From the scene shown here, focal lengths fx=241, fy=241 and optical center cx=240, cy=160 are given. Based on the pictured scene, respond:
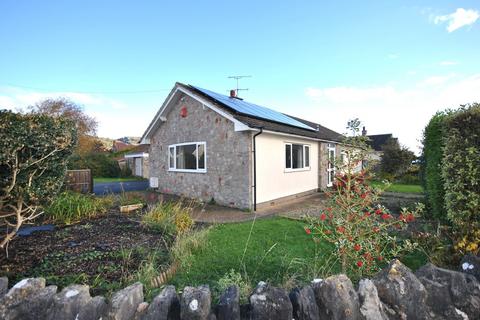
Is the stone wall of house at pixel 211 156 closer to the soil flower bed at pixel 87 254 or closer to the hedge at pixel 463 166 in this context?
the soil flower bed at pixel 87 254

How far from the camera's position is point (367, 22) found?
8711 millimetres

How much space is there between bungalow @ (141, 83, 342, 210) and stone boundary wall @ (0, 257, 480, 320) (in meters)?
6.95

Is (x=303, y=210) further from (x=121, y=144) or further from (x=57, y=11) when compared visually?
(x=121, y=144)

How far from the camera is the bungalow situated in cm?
955

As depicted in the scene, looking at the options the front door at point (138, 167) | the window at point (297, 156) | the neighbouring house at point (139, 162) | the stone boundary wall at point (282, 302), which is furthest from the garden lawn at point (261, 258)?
the front door at point (138, 167)

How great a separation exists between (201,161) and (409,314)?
32.4 feet

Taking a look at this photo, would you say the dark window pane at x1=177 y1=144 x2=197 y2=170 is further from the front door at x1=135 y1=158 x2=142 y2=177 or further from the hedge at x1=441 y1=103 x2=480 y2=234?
the front door at x1=135 y1=158 x2=142 y2=177

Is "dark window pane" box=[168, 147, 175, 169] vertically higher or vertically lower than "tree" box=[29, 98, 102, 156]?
lower

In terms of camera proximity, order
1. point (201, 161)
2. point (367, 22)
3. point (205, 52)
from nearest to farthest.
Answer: point (367, 22), point (201, 161), point (205, 52)

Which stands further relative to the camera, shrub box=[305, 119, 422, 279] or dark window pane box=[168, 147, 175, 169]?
dark window pane box=[168, 147, 175, 169]

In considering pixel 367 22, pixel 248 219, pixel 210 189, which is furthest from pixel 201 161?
pixel 367 22

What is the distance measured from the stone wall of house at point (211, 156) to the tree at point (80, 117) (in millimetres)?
22288

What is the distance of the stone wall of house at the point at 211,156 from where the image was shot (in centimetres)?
955

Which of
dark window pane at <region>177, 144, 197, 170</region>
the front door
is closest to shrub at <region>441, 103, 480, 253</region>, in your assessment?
dark window pane at <region>177, 144, 197, 170</region>
